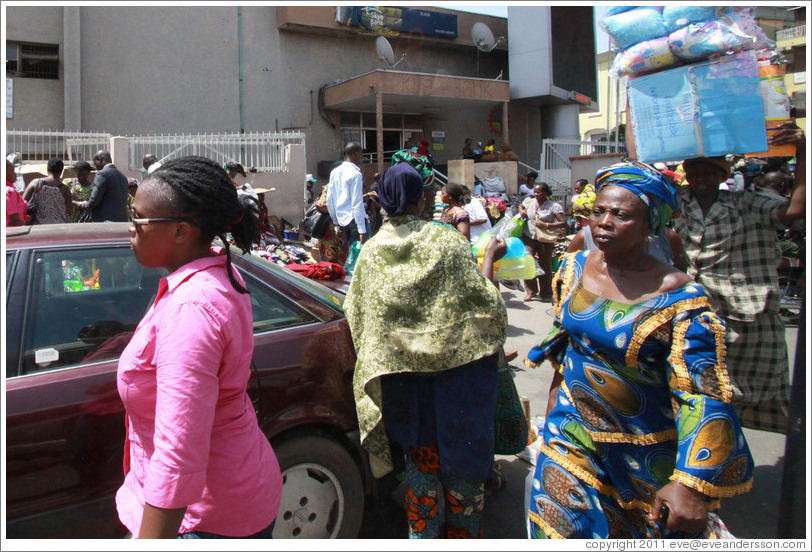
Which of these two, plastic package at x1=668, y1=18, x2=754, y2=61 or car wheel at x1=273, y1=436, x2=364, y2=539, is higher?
plastic package at x1=668, y1=18, x2=754, y2=61

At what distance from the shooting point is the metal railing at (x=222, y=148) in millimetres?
13320

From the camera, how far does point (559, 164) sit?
19.8 metres

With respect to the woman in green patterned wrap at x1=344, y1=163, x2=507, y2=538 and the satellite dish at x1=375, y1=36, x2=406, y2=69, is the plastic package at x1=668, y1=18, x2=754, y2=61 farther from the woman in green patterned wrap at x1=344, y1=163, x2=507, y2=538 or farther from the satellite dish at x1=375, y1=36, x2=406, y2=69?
the satellite dish at x1=375, y1=36, x2=406, y2=69

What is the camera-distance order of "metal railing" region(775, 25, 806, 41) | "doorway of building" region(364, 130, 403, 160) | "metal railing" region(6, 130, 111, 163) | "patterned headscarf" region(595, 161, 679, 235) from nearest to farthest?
"patterned headscarf" region(595, 161, 679, 235) < "metal railing" region(775, 25, 806, 41) < "metal railing" region(6, 130, 111, 163) < "doorway of building" region(364, 130, 403, 160)

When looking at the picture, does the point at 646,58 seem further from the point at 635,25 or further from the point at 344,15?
the point at 344,15

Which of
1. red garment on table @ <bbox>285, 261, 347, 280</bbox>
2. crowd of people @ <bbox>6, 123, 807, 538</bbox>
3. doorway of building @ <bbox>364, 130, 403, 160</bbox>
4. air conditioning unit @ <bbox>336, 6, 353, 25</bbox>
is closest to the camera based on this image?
crowd of people @ <bbox>6, 123, 807, 538</bbox>

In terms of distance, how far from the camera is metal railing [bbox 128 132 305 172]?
13.3m

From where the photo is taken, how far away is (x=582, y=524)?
213cm

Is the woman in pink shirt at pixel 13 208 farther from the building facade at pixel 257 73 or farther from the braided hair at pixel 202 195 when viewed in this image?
the building facade at pixel 257 73

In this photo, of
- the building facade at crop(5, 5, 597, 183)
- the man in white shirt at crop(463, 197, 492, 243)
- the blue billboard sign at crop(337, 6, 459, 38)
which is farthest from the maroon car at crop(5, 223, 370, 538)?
the blue billboard sign at crop(337, 6, 459, 38)

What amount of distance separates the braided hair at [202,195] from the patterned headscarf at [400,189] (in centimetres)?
91

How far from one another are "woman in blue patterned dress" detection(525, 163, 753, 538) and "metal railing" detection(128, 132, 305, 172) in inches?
478

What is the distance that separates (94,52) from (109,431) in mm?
16019

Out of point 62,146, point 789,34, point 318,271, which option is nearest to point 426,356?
point 318,271
